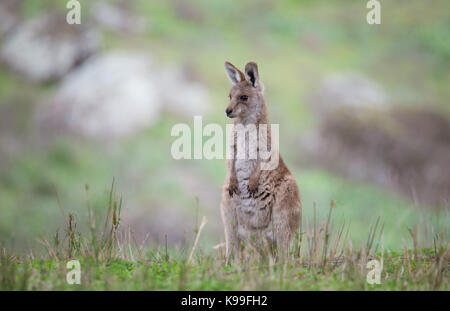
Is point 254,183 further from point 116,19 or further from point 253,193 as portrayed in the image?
point 116,19

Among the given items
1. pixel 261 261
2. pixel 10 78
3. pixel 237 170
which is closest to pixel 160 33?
pixel 10 78

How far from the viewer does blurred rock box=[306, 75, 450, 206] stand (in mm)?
13648

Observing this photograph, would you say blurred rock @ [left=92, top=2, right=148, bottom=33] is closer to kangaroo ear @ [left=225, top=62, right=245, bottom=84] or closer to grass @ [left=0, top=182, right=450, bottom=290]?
kangaroo ear @ [left=225, top=62, right=245, bottom=84]

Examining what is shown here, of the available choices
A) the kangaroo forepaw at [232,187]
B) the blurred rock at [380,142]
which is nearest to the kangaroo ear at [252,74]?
the kangaroo forepaw at [232,187]

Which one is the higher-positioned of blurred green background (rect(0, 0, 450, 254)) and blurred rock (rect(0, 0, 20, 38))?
blurred rock (rect(0, 0, 20, 38))

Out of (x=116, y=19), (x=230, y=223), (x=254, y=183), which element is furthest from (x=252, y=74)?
(x=116, y=19)

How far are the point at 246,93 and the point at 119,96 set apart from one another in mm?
9352

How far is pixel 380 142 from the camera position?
14.0 meters

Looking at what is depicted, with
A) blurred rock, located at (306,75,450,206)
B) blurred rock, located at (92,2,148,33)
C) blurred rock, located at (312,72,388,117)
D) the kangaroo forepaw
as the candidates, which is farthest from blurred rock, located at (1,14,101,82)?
the kangaroo forepaw

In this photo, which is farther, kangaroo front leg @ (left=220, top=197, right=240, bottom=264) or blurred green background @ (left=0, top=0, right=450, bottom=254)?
blurred green background @ (left=0, top=0, right=450, bottom=254)

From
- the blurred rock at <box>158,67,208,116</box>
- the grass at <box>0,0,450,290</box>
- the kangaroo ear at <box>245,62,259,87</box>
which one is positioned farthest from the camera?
the blurred rock at <box>158,67,208,116</box>

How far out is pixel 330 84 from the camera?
50.6 feet

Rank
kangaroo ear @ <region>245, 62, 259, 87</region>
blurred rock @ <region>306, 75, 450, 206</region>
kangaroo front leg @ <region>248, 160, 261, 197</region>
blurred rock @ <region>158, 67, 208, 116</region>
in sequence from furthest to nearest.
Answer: blurred rock @ <region>158, 67, 208, 116</region> → blurred rock @ <region>306, 75, 450, 206</region> → kangaroo ear @ <region>245, 62, 259, 87</region> → kangaroo front leg @ <region>248, 160, 261, 197</region>
